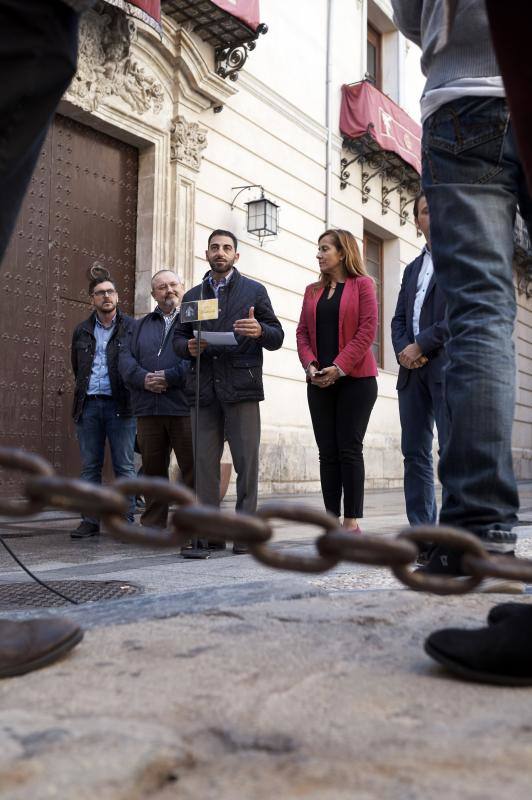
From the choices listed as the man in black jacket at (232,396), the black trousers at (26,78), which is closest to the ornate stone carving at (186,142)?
the man in black jacket at (232,396)

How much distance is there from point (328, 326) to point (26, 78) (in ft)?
12.1

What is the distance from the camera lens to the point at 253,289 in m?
5.16

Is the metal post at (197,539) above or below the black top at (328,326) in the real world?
below

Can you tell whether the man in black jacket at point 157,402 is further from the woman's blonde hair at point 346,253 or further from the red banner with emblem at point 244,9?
the red banner with emblem at point 244,9

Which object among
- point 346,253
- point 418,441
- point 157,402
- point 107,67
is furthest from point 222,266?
point 107,67

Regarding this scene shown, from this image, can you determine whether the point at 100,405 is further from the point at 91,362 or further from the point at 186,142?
the point at 186,142

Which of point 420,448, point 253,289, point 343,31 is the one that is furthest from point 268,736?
point 343,31

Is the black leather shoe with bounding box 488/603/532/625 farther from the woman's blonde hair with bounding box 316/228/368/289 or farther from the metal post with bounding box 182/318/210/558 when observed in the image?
the woman's blonde hair with bounding box 316/228/368/289

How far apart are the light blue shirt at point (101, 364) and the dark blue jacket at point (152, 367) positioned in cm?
25

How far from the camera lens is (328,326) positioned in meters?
4.89

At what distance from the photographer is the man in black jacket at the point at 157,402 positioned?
5.45 meters

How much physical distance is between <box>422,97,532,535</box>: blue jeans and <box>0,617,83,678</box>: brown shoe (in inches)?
39.5

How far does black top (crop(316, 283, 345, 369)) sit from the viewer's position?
15.8 ft

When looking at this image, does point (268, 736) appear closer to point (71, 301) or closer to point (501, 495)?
point (501, 495)
